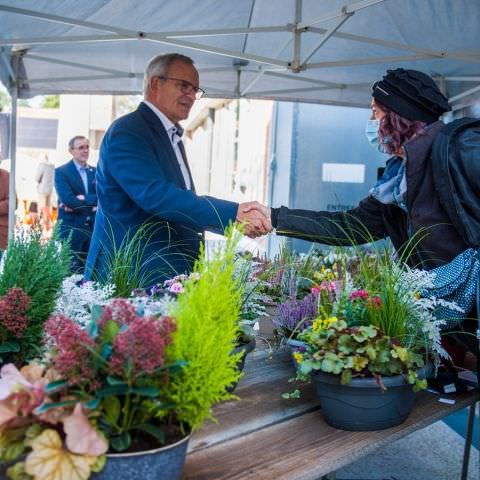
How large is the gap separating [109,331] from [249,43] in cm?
409

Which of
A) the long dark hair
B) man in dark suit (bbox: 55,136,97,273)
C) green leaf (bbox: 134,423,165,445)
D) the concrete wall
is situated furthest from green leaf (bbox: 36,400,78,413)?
the concrete wall

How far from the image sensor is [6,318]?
3.79 feet

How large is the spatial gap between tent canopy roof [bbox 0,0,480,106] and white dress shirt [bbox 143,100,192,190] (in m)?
1.30

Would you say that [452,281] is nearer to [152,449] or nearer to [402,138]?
[402,138]

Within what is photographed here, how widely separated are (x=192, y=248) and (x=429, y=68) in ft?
10.3

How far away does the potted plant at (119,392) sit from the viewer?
85 centimetres

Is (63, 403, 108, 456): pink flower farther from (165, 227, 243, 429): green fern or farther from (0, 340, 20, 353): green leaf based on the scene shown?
(0, 340, 20, 353): green leaf

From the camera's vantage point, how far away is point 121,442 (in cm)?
88

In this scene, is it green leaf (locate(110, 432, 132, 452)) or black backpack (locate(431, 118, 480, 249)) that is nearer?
green leaf (locate(110, 432, 132, 452))

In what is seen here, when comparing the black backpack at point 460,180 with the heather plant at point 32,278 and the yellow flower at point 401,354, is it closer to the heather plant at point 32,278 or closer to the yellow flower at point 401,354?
Result: the yellow flower at point 401,354

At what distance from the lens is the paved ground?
3113 mm

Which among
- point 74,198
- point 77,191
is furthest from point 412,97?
point 77,191

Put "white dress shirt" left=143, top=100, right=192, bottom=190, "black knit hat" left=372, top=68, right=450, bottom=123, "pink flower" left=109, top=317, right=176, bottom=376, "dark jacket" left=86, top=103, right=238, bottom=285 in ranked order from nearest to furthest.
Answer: "pink flower" left=109, top=317, right=176, bottom=376 → "black knit hat" left=372, top=68, right=450, bottom=123 → "dark jacket" left=86, top=103, right=238, bottom=285 → "white dress shirt" left=143, top=100, right=192, bottom=190

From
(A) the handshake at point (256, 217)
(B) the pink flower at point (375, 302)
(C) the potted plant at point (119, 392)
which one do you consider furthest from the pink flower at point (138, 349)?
(A) the handshake at point (256, 217)
